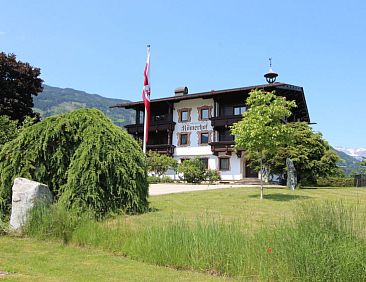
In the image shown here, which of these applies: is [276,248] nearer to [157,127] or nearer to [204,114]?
[204,114]

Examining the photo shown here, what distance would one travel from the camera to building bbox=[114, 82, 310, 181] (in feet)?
128

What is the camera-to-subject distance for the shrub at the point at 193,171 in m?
35.1

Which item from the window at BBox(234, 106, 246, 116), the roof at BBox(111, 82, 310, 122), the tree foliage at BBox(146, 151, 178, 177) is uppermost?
the roof at BBox(111, 82, 310, 122)

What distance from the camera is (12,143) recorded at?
39.9 feet

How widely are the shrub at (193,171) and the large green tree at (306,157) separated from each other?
23.4ft

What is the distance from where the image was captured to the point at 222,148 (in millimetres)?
39406

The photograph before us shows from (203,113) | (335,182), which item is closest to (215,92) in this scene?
(203,113)

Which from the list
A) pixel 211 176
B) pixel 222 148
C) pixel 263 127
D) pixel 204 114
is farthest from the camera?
pixel 204 114

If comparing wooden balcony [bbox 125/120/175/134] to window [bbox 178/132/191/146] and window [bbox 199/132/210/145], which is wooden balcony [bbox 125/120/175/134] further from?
window [bbox 199/132/210/145]

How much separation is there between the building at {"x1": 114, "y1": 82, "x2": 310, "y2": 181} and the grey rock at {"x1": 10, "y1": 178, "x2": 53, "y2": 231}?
1115 inches

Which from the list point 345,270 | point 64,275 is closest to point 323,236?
point 345,270

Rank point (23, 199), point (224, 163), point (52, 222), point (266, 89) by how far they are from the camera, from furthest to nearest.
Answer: point (224, 163) → point (266, 89) → point (23, 199) → point (52, 222)

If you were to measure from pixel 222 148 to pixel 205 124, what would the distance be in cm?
403

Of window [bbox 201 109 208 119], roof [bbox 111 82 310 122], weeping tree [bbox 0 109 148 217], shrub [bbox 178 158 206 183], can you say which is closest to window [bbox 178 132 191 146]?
window [bbox 201 109 208 119]
